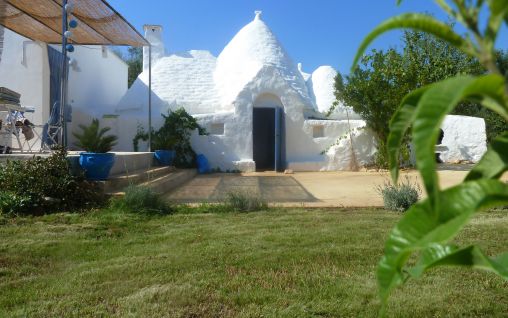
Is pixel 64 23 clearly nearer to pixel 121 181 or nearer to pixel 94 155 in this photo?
pixel 94 155

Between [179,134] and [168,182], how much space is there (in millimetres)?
4971

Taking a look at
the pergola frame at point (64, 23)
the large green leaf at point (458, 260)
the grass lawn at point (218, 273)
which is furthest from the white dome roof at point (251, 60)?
the large green leaf at point (458, 260)

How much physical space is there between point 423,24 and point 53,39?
12.2 m

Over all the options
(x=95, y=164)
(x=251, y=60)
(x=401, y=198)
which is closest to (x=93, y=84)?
(x=251, y=60)

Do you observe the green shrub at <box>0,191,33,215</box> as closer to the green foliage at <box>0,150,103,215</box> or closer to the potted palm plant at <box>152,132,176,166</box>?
the green foliage at <box>0,150,103,215</box>

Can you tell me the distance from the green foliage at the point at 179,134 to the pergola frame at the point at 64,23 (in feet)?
10.8

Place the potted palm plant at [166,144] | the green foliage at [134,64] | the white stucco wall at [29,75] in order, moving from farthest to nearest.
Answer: the green foliage at [134,64], the potted palm plant at [166,144], the white stucco wall at [29,75]

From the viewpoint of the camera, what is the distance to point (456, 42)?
0.69 metres

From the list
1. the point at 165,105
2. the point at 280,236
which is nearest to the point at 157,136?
the point at 165,105

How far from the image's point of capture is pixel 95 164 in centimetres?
639

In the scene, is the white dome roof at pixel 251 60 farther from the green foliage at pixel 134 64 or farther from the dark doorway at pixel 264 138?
the green foliage at pixel 134 64

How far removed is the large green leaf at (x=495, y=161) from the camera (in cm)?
69

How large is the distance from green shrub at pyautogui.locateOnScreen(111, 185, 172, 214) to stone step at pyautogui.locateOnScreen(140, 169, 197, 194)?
802 millimetres

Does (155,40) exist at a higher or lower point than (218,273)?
higher
